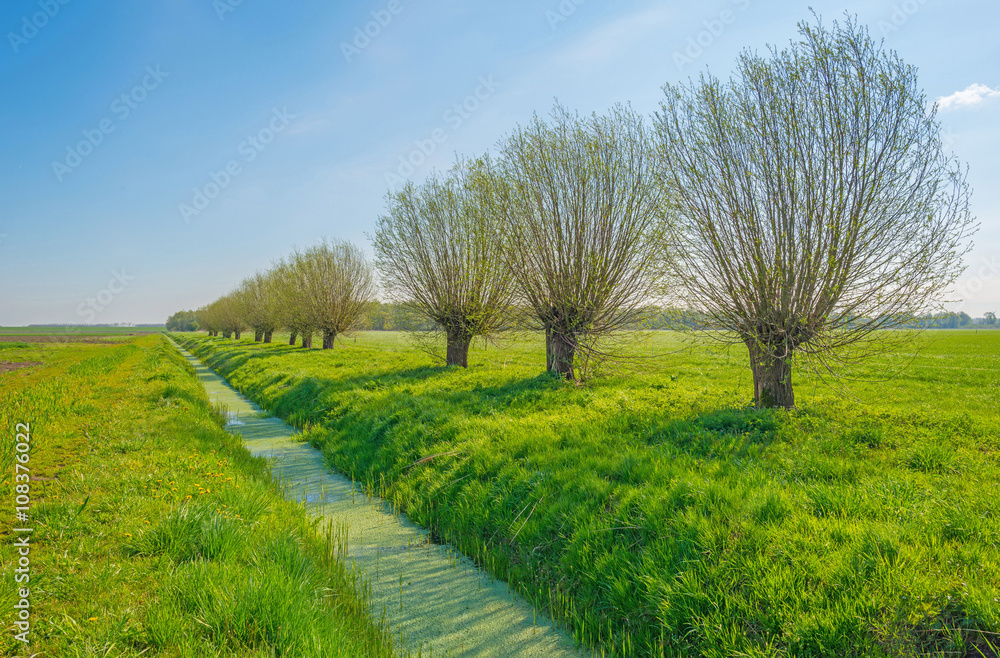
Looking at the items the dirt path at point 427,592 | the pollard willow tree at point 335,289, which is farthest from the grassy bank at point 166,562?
the pollard willow tree at point 335,289

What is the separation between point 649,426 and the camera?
8578 mm

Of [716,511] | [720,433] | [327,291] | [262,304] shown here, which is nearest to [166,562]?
[716,511]

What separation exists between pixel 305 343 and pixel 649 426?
1468 inches

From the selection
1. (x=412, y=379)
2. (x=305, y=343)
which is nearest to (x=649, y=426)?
(x=412, y=379)

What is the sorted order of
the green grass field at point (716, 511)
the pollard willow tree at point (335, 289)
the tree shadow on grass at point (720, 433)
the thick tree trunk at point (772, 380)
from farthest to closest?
the pollard willow tree at point (335, 289) → the thick tree trunk at point (772, 380) → the tree shadow on grass at point (720, 433) → the green grass field at point (716, 511)

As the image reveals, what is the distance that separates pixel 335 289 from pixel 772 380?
30.0 metres

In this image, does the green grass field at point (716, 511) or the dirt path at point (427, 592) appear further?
the dirt path at point (427, 592)

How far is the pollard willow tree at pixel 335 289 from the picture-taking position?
33719 millimetres

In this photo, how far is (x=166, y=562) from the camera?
4090 millimetres

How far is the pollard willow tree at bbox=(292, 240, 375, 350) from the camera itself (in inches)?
1328

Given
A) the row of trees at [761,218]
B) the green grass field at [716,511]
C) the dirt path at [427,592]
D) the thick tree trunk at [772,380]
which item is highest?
the row of trees at [761,218]

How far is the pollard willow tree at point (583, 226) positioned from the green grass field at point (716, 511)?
3141 millimetres

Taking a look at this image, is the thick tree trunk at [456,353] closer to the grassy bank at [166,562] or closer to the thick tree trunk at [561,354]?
the thick tree trunk at [561,354]

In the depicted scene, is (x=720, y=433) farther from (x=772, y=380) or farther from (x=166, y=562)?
(x=166, y=562)
